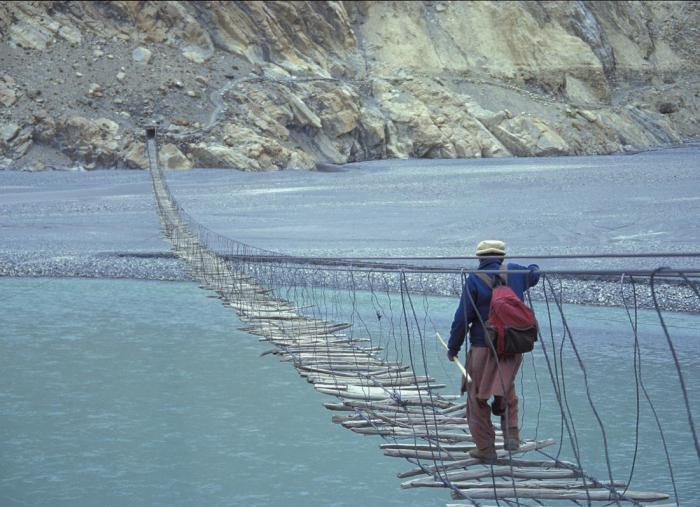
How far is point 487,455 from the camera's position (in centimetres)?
550

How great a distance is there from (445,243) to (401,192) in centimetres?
919

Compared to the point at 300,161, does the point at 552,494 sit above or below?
below

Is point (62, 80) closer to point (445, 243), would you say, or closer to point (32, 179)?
point (32, 179)

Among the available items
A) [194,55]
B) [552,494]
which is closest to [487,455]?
[552,494]

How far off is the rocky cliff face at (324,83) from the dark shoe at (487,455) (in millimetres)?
31953

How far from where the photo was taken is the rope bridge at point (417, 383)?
17.2 ft

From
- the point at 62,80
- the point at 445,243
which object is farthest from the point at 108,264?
the point at 62,80

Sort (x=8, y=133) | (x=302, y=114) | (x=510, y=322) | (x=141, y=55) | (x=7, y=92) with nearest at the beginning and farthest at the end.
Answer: (x=510, y=322) < (x=8, y=133) < (x=7, y=92) < (x=302, y=114) < (x=141, y=55)

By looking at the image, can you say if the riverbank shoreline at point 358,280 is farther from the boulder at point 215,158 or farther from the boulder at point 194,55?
the boulder at point 194,55

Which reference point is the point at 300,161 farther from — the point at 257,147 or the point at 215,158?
the point at 215,158

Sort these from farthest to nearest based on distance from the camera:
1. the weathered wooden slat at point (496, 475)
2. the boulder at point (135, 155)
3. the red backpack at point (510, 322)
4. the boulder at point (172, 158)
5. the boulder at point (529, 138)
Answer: the boulder at point (529, 138) < the boulder at point (172, 158) < the boulder at point (135, 155) < the weathered wooden slat at point (496, 475) < the red backpack at point (510, 322)

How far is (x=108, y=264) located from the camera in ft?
63.1

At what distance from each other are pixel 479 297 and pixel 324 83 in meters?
39.6

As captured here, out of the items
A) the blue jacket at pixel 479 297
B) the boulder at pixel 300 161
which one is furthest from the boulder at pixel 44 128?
the blue jacket at pixel 479 297
